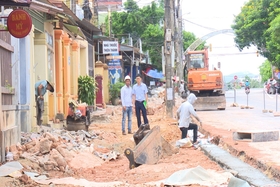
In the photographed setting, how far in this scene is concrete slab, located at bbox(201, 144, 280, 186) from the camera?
775 cm

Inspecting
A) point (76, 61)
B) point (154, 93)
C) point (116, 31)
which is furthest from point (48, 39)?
point (116, 31)

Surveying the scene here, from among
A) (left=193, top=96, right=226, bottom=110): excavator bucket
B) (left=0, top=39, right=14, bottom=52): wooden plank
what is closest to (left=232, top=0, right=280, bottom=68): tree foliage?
(left=193, top=96, right=226, bottom=110): excavator bucket

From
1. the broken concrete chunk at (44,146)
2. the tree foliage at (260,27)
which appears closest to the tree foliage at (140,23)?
the tree foliage at (260,27)

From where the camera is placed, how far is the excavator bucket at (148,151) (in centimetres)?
989

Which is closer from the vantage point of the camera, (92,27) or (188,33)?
(92,27)

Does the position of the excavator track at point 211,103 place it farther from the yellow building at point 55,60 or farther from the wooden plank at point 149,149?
the wooden plank at point 149,149

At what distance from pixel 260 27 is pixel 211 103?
89.3 feet

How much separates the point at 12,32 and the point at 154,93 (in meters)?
40.3

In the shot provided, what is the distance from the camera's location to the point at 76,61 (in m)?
24.1

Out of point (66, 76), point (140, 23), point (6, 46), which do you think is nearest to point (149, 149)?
point (6, 46)

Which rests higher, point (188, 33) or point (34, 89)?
point (188, 33)

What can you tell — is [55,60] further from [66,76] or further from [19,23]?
[19,23]

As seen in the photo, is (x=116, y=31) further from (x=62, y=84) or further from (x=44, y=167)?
(x=44, y=167)

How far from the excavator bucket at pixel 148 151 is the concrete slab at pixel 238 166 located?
3.44 feet
